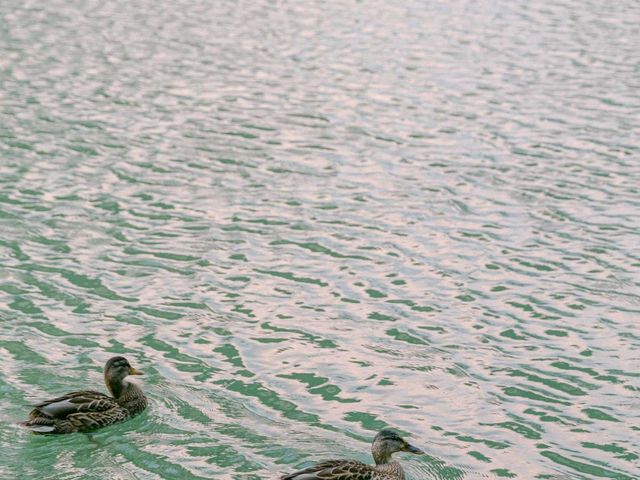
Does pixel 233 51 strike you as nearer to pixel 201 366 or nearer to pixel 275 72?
pixel 275 72

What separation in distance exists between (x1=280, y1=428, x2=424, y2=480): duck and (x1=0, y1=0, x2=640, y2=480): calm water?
0.70 metres

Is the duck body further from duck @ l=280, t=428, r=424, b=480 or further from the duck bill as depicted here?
the duck bill

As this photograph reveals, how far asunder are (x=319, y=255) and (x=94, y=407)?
26.8 feet

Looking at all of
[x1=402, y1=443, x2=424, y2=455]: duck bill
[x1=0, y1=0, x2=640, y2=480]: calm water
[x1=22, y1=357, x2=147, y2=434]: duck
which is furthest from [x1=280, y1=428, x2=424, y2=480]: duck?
[x1=22, y1=357, x2=147, y2=434]: duck

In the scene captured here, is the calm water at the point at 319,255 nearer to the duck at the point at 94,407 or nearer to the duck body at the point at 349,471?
the duck at the point at 94,407

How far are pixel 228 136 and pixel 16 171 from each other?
6549mm

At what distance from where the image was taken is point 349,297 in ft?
66.1

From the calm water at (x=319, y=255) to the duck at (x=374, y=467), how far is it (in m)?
0.70

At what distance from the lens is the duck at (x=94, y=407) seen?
47.5ft

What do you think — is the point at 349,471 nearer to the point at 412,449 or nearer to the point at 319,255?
the point at 412,449

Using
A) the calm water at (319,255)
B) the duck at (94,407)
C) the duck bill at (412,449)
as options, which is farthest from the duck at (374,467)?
the duck at (94,407)

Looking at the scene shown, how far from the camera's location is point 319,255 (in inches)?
875

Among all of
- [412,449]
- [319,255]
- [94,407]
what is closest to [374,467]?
[412,449]

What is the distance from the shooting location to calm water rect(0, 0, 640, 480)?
15.2m
